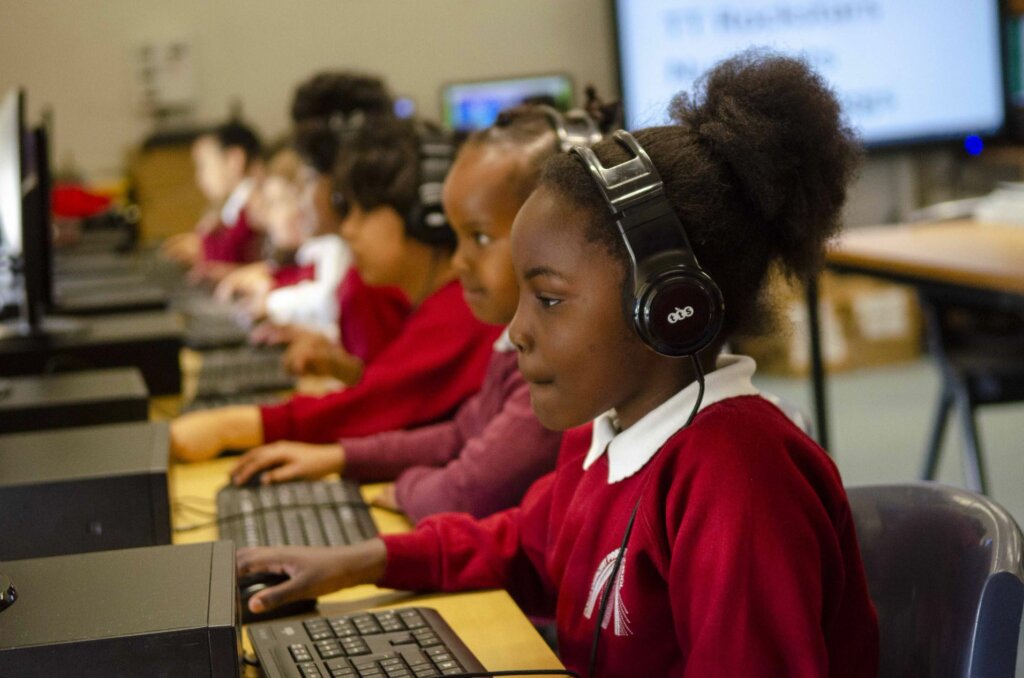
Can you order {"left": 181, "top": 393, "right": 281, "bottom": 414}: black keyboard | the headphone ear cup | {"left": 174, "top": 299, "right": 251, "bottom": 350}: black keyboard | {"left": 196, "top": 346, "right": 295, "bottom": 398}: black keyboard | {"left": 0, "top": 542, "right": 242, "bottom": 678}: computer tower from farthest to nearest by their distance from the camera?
{"left": 174, "top": 299, "right": 251, "bottom": 350}: black keyboard < {"left": 196, "top": 346, "right": 295, "bottom": 398}: black keyboard < {"left": 181, "top": 393, "right": 281, "bottom": 414}: black keyboard < the headphone ear cup < {"left": 0, "top": 542, "right": 242, "bottom": 678}: computer tower

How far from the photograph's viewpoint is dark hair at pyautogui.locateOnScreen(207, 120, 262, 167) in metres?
4.60

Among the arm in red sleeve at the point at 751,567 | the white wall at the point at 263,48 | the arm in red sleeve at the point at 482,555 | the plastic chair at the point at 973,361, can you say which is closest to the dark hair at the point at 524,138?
the arm in red sleeve at the point at 482,555

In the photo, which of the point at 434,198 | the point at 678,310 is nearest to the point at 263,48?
the point at 434,198

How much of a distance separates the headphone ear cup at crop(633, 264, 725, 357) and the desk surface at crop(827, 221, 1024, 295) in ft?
4.33

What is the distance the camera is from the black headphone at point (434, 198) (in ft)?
5.70

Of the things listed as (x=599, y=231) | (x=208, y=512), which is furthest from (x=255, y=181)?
(x=599, y=231)

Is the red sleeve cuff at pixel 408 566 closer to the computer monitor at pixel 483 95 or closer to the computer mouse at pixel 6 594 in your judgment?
the computer mouse at pixel 6 594

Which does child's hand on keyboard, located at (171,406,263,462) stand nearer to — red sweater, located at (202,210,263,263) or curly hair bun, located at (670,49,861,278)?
curly hair bun, located at (670,49,861,278)

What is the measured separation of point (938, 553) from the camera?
961 millimetres

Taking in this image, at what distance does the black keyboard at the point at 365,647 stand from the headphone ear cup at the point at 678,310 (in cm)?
27

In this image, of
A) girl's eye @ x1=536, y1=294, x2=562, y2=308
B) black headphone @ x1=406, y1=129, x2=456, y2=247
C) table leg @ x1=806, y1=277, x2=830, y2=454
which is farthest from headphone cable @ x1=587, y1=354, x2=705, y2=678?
table leg @ x1=806, y1=277, x2=830, y2=454

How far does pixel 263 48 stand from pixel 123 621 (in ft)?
15.0

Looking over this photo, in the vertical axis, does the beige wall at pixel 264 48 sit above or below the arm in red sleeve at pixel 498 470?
above

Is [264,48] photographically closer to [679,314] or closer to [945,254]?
[945,254]
